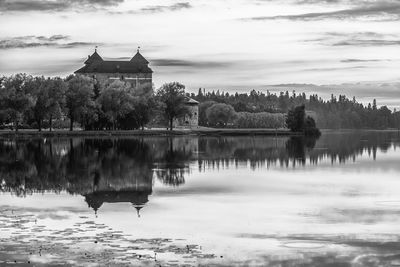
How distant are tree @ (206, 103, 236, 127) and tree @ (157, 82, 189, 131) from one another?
4775cm

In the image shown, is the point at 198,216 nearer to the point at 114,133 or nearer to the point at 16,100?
the point at 16,100

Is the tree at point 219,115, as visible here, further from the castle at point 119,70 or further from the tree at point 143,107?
the tree at point 143,107

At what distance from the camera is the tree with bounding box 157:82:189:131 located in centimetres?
12588

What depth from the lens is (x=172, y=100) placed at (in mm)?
125938

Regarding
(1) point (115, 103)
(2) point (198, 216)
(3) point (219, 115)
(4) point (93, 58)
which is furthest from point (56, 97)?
(3) point (219, 115)

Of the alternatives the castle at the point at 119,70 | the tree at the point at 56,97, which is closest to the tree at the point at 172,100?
the tree at the point at 56,97

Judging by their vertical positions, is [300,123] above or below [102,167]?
above

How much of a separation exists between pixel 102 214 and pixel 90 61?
507ft

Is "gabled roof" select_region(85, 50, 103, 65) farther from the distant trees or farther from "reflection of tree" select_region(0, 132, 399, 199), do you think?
"reflection of tree" select_region(0, 132, 399, 199)

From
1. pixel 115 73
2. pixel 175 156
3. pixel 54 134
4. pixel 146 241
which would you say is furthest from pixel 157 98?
pixel 146 241

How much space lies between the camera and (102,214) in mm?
24047

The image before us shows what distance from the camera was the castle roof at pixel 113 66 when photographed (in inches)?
6781

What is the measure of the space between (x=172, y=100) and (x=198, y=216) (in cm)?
10229

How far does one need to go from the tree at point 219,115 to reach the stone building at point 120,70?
1542 cm
